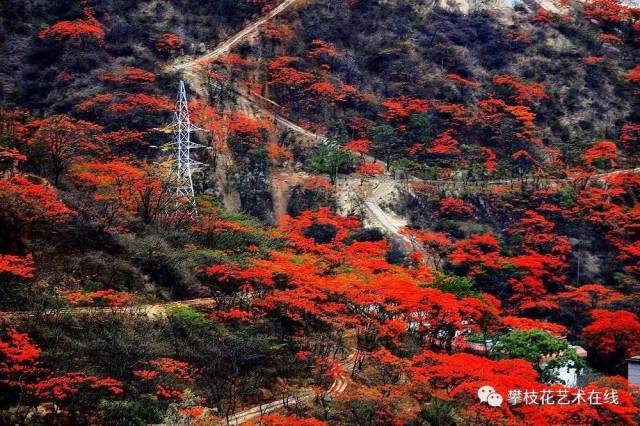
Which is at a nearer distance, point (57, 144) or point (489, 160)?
point (57, 144)

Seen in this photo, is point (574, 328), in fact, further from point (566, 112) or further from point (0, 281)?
point (0, 281)

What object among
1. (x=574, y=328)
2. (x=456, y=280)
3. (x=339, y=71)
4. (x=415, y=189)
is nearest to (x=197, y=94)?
(x=339, y=71)

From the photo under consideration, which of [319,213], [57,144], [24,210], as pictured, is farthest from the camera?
[319,213]

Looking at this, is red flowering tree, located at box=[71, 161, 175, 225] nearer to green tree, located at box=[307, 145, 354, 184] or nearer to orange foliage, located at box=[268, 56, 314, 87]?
green tree, located at box=[307, 145, 354, 184]

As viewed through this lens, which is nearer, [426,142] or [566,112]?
[426,142]

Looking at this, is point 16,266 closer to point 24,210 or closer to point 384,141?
point 24,210

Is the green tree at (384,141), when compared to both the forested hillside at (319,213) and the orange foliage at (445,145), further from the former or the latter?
the orange foliage at (445,145)

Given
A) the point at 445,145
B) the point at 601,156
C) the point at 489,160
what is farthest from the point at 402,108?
the point at 601,156

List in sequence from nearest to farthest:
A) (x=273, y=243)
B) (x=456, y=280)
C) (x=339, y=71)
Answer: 1. (x=456, y=280)
2. (x=273, y=243)
3. (x=339, y=71)
